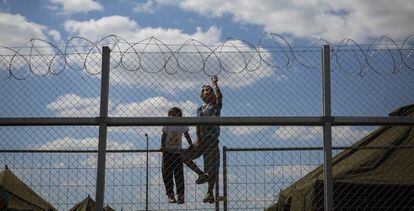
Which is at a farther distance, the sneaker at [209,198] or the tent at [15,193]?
the tent at [15,193]

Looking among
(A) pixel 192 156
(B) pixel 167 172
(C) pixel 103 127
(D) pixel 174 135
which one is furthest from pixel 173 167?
(C) pixel 103 127

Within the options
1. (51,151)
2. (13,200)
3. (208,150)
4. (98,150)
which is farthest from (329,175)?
(13,200)

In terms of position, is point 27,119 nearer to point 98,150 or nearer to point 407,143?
point 98,150

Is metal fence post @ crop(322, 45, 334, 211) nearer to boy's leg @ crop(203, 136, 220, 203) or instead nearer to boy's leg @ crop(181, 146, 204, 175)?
boy's leg @ crop(203, 136, 220, 203)

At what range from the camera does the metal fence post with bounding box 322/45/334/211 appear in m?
5.05

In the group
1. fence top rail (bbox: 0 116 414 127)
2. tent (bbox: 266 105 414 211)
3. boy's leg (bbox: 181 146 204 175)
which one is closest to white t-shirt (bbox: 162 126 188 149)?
boy's leg (bbox: 181 146 204 175)

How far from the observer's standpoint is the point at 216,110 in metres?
6.28

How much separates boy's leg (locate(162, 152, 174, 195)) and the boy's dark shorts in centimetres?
19

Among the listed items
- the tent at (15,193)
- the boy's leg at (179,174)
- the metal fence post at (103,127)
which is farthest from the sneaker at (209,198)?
the tent at (15,193)

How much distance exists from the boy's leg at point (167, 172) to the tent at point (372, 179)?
5.29 feet

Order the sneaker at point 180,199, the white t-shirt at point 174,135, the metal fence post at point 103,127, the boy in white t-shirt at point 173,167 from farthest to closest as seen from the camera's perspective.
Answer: the white t-shirt at point 174,135, the boy in white t-shirt at point 173,167, the sneaker at point 180,199, the metal fence post at point 103,127

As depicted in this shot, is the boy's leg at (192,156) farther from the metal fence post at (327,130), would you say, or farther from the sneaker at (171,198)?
the metal fence post at (327,130)

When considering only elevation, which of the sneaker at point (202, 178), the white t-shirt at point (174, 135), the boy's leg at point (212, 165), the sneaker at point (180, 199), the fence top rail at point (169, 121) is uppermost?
the white t-shirt at point (174, 135)

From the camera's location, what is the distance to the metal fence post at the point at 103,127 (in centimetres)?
498
